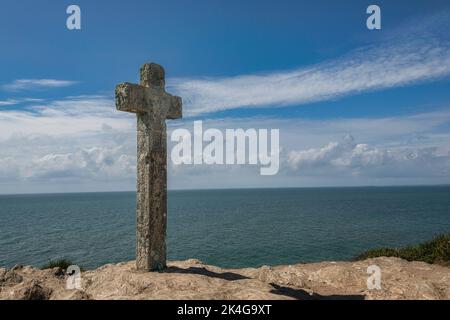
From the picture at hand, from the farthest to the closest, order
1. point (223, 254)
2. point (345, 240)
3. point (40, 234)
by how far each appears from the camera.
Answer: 1. point (40, 234)
2. point (345, 240)
3. point (223, 254)

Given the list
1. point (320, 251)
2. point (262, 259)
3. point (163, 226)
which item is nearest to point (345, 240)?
point (320, 251)

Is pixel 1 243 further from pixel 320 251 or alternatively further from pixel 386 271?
pixel 386 271

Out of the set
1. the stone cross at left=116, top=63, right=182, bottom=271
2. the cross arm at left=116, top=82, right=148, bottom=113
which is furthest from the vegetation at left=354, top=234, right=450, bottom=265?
the cross arm at left=116, top=82, right=148, bottom=113

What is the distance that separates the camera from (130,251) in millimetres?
38562

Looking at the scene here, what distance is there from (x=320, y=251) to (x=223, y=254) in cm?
1053

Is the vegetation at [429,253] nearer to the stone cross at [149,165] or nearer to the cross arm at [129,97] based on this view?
the stone cross at [149,165]

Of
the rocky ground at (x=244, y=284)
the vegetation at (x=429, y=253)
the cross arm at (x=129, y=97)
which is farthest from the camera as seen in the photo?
the vegetation at (x=429, y=253)

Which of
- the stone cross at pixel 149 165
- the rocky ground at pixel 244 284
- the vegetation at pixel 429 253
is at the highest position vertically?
the stone cross at pixel 149 165

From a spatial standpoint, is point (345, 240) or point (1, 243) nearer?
point (345, 240)

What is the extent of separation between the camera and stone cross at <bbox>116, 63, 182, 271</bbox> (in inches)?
432

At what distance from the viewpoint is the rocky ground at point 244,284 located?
8.03 metres

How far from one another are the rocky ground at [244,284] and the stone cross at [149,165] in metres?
0.81

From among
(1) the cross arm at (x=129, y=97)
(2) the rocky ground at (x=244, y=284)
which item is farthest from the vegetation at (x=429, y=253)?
(1) the cross arm at (x=129, y=97)

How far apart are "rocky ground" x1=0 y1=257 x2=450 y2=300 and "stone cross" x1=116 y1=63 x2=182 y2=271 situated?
0.81 meters
